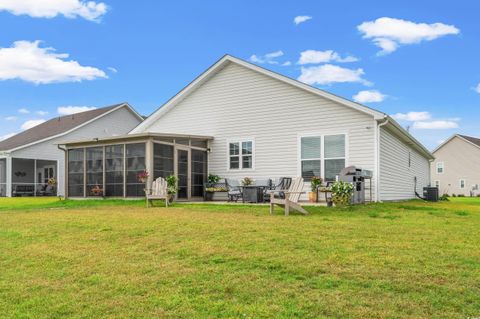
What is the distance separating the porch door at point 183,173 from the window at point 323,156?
4507 mm

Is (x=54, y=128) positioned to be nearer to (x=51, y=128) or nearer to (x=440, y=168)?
(x=51, y=128)

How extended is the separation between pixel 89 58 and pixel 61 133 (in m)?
7.20

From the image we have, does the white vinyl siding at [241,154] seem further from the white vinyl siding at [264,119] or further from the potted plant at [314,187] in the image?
the potted plant at [314,187]

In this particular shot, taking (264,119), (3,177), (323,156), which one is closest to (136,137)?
(264,119)

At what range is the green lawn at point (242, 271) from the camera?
3.84 m

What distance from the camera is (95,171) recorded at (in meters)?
17.9

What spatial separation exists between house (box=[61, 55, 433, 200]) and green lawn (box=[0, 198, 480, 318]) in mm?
6803

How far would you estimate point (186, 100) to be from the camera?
62.6 ft

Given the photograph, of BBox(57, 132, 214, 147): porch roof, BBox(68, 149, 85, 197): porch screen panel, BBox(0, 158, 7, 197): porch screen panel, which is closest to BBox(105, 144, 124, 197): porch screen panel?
BBox(57, 132, 214, 147): porch roof

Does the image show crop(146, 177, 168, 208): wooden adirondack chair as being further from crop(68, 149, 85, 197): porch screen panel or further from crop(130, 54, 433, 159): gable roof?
crop(130, 54, 433, 159): gable roof

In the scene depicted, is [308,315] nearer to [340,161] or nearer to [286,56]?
[340,161]

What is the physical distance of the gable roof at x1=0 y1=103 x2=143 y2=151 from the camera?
27.8 meters

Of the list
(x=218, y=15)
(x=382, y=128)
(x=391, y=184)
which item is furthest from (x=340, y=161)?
(x=218, y=15)

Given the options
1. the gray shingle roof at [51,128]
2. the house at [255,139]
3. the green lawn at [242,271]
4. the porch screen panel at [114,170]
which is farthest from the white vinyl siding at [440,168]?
the green lawn at [242,271]
